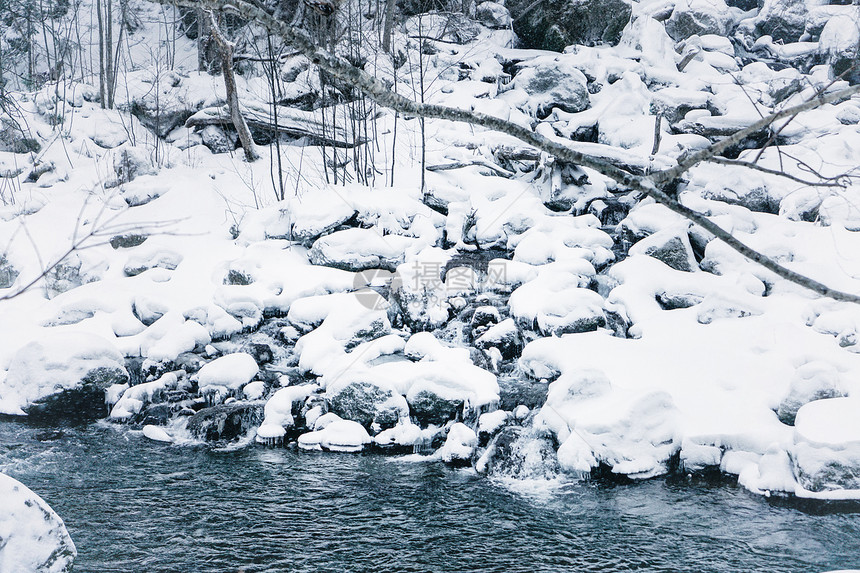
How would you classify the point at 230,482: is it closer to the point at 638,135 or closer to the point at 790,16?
the point at 638,135

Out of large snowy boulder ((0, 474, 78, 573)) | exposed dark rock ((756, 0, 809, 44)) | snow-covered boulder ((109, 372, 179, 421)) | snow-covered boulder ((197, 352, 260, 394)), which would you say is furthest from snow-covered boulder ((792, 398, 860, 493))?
exposed dark rock ((756, 0, 809, 44))

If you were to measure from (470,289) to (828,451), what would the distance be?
15.7 ft

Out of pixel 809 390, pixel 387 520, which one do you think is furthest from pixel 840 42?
pixel 387 520

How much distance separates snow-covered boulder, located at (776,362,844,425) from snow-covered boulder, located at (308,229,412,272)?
539 cm

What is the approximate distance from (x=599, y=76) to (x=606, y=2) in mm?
3065

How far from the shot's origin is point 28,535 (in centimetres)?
329

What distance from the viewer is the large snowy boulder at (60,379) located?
6566 millimetres

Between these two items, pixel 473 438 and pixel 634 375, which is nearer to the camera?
pixel 473 438

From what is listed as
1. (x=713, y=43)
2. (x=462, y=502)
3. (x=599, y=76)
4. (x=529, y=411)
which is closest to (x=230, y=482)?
(x=462, y=502)

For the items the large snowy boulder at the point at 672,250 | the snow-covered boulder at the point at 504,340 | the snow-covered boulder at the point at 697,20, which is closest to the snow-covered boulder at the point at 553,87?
the snow-covered boulder at the point at 697,20

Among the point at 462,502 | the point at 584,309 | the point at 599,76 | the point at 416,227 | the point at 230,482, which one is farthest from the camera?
the point at 599,76

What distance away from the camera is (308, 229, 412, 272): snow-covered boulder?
30.0 feet

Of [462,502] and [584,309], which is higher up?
[584,309]

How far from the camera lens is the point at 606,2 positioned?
16.9m
